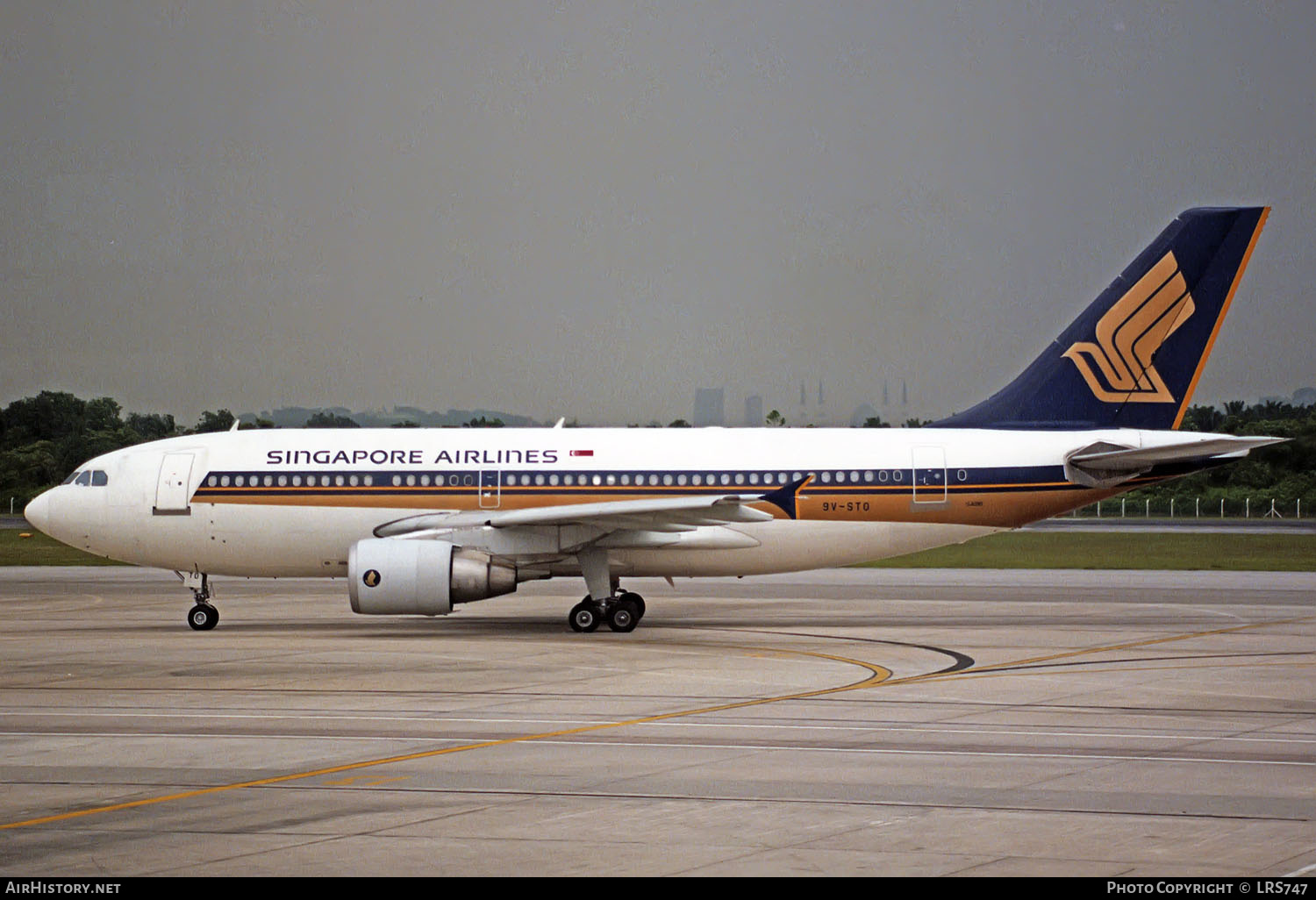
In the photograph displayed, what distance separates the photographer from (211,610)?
2933 centimetres

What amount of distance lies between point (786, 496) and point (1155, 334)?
8.47 meters

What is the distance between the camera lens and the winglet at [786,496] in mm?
29172

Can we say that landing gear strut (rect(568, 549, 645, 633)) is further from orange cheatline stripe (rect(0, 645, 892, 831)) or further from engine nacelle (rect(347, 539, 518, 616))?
orange cheatline stripe (rect(0, 645, 892, 831))

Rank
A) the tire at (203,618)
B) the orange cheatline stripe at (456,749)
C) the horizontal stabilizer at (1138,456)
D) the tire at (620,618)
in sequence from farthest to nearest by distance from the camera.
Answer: the tire at (203,618) → the horizontal stabilizer at (1138,456) → the tire at (620,618) → the orange cheatline stripe at (456,749)

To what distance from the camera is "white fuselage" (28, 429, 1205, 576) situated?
29.3 meters

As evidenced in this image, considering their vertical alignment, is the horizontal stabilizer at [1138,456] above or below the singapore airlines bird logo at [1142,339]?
below

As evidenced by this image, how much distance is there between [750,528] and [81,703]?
552 inches

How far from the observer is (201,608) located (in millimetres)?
29375

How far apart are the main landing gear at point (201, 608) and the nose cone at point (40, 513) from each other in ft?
10.1

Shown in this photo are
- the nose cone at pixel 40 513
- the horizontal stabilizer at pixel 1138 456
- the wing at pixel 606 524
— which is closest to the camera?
the wing at pixel 606 524

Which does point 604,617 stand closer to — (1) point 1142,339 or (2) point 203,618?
(2) point 203,618

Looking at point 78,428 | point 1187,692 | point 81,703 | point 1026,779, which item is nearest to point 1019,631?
point 1187,692

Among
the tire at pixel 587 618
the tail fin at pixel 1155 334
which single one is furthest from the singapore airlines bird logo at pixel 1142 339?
the tire at pixel 587 618

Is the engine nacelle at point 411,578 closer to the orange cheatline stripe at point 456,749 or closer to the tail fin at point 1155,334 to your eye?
the orange cheatline stripe at point 456,749
